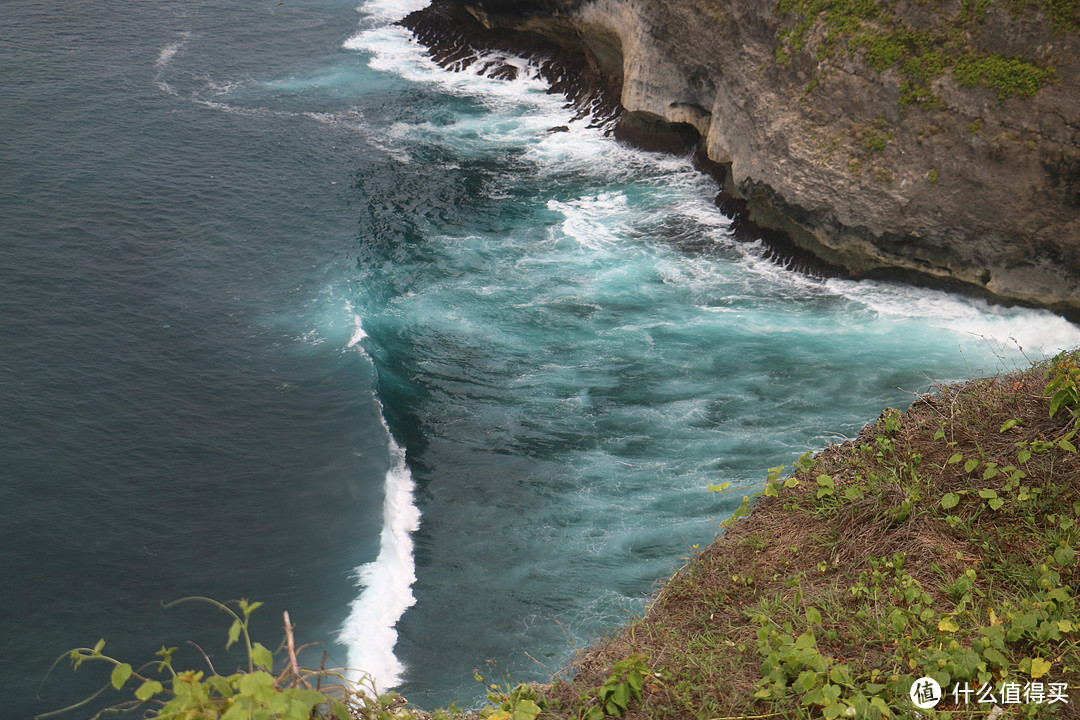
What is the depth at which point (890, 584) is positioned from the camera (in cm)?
729

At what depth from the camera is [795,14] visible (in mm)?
21453

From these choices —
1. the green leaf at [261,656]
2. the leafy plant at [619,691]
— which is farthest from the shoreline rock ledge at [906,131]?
the green leaf at [261,656]

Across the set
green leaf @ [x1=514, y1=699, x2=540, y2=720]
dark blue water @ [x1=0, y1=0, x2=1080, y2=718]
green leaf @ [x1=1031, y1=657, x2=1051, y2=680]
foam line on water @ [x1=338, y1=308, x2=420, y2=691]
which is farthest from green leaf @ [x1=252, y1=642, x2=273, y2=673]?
foam line on water @ [x1=338, y1=308, x2=420, y2=691]

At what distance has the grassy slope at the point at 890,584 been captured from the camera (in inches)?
239

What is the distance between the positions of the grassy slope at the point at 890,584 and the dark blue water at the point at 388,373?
8.80 feet

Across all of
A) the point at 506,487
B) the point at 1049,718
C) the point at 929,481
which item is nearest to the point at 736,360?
the point at 506,487

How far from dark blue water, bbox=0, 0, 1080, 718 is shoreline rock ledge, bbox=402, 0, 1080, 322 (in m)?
1.12

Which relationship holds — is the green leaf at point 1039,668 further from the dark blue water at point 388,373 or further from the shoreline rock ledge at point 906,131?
the shoreline rock ledge at point 906,131

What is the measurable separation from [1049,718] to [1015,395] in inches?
146

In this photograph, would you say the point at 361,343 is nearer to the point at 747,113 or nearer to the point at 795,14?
the point at 747,113

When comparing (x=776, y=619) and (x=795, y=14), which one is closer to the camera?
(x=776, y=619)

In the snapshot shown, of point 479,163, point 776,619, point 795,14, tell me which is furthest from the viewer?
point 479,163

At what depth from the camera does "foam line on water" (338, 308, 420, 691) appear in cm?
1250

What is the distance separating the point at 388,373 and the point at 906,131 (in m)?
13.0
